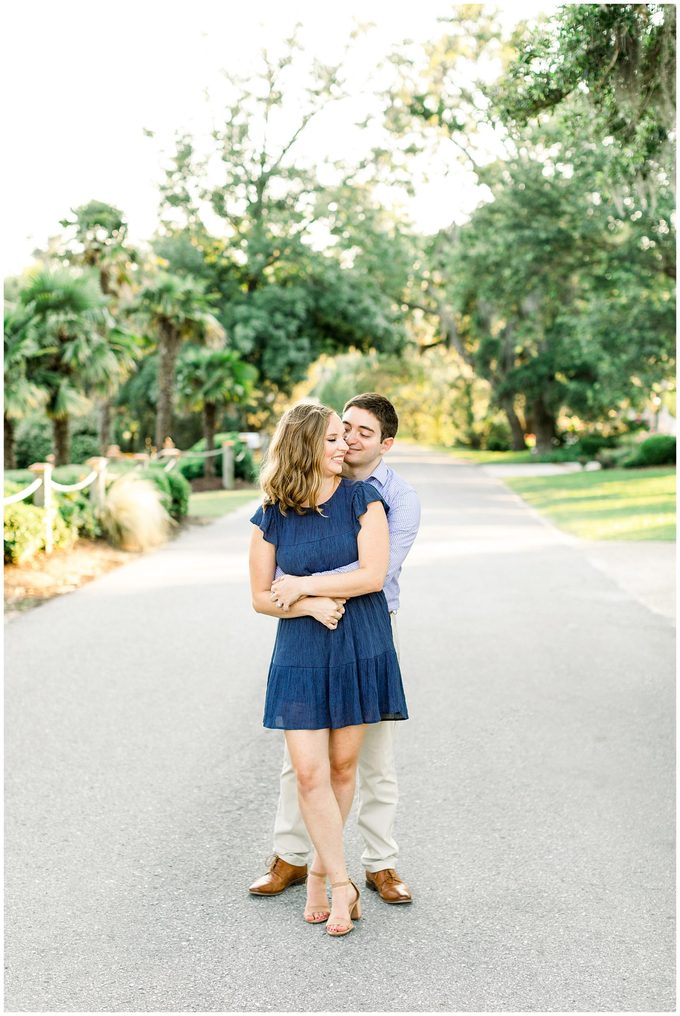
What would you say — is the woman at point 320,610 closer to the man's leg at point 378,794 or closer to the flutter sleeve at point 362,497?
the flutter sleeve at point 362,497

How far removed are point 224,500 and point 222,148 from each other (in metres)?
18.2

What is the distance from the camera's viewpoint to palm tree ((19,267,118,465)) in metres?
17.8

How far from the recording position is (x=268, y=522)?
3953 millimetres

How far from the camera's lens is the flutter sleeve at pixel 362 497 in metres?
3.90

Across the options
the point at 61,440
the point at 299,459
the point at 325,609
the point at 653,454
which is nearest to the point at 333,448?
the point at 299,459

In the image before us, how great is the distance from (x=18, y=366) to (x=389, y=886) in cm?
1488

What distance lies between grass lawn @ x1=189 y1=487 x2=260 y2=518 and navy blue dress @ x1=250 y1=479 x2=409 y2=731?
52.4 feet

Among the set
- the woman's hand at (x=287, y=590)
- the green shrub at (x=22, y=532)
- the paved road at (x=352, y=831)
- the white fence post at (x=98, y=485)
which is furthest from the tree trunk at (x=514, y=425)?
the woman's hand at (x=287, y=590)

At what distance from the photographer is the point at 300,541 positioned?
393cm

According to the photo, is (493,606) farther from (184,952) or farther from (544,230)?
(544,230)

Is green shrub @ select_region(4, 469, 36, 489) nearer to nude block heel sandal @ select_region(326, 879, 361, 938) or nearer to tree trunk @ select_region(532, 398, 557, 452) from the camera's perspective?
nude block heel sandal @ select_region(326, 879, 361, 938)

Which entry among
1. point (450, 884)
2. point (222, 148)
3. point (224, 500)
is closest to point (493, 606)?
point (450, 884)

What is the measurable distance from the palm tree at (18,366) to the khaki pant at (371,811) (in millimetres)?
13807

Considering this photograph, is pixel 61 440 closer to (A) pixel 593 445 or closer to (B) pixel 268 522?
(B) pixel 268 522
